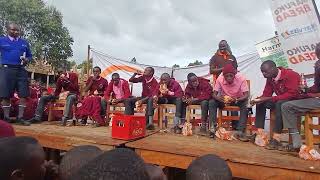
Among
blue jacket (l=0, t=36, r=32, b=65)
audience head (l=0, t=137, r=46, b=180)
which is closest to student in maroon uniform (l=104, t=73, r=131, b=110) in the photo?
blue jacket (l=0, t=36, r=32, b=65)

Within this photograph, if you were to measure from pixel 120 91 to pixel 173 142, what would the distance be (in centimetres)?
320

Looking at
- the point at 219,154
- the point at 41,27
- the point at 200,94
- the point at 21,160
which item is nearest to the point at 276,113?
the point at 219,154

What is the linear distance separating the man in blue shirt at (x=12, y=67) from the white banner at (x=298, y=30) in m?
4.78

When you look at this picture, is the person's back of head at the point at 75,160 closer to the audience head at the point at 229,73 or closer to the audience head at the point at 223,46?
the audience head at the point at 229,73

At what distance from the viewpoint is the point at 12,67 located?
6215 millimetres

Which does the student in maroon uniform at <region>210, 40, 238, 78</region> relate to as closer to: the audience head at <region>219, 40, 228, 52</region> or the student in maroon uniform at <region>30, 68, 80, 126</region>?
the audience head at <region>219, 40, 228, 52</region>

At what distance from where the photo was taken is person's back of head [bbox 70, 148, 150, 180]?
1.28 meters

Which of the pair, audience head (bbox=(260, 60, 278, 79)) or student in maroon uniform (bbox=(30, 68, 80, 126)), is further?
student in maroon uniform (bbox=(30, 68, 80, 126))

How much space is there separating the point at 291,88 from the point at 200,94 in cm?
197

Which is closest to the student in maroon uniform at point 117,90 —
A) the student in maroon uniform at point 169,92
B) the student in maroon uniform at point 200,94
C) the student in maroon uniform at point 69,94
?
the student in maroon uniform at point 69,94

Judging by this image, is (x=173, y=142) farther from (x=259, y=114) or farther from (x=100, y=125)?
(x=100, y=125)

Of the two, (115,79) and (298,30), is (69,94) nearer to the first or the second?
(115,79)

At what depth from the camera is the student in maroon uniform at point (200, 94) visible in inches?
236

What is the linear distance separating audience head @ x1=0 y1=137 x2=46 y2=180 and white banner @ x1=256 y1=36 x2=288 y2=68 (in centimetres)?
638
